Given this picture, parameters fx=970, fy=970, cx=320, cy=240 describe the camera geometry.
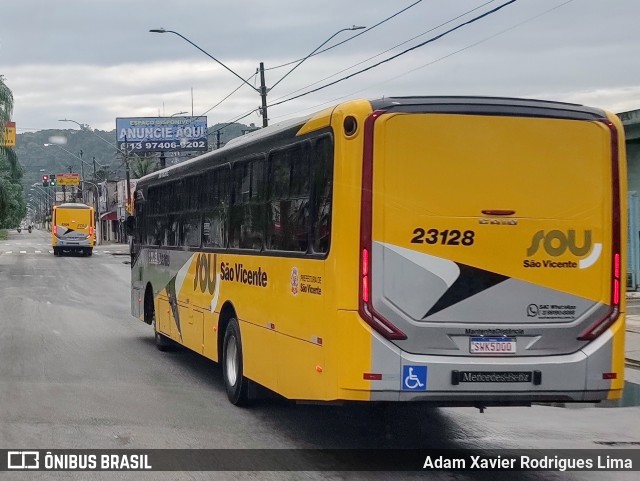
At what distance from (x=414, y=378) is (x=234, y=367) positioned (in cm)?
361

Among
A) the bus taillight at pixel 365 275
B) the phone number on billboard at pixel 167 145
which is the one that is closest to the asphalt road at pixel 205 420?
the bus taillight at pixel 365 275

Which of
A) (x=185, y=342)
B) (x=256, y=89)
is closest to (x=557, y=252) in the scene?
(x=185, y=342)

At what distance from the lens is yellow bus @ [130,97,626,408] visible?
7488 mm

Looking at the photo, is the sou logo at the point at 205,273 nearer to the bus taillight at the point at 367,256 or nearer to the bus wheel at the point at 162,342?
the bus wheel at the point at 162,342

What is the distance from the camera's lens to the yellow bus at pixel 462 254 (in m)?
7.49

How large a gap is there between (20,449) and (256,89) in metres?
23.3

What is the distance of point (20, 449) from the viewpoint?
828 centimetres

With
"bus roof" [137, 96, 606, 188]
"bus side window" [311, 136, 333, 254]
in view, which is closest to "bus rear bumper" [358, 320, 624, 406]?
"bus side window" [311, 136, 333, 254]

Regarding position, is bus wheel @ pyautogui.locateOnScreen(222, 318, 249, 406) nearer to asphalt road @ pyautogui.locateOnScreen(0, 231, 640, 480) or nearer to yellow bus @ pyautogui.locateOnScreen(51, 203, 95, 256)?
asphalt road @ pyautogui.locateOnScreen(0, 231, 640, 480)

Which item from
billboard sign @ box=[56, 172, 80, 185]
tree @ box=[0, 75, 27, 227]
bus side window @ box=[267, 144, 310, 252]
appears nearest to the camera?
bus side window @ box=[267, 144, 310, 252]

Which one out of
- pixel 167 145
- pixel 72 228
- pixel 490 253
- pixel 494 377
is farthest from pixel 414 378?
pixel 167 145

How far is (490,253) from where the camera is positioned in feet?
25.1

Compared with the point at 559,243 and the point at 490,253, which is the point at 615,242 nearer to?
the point at 559,243

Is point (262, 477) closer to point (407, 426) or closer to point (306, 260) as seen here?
point (306, 260)
